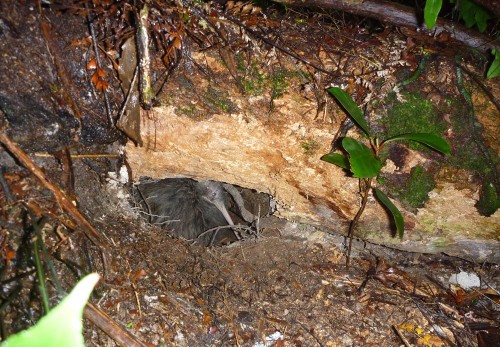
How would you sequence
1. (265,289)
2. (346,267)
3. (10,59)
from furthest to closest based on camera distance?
(346,267) → (265,289) → (10,59)

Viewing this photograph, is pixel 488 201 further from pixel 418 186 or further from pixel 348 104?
pixel 348 104

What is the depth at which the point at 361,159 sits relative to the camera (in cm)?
220

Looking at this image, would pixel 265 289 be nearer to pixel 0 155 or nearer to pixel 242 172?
pixel 242 172

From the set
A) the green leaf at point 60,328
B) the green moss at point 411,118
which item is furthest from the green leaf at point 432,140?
the green leaf at point 60,328

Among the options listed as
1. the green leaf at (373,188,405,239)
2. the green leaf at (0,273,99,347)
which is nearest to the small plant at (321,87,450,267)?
the green leaf at (373,188,405,239)

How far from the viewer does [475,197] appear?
2496 millimetres

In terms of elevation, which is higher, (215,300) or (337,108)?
(337,108)

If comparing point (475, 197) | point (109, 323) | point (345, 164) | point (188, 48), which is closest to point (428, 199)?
point (475, 197)

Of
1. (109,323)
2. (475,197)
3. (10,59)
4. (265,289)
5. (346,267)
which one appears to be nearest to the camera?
(109,323)

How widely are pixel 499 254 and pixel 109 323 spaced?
2.74m

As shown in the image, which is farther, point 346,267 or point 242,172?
point 346,267

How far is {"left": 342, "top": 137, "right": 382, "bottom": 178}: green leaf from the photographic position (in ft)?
7.10

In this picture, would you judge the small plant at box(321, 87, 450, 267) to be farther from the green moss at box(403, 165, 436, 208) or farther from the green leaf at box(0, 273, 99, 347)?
the green leaf at box(0, 273, 99, 347)

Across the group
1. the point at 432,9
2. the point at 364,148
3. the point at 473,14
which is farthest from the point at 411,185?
the point at 473,14
